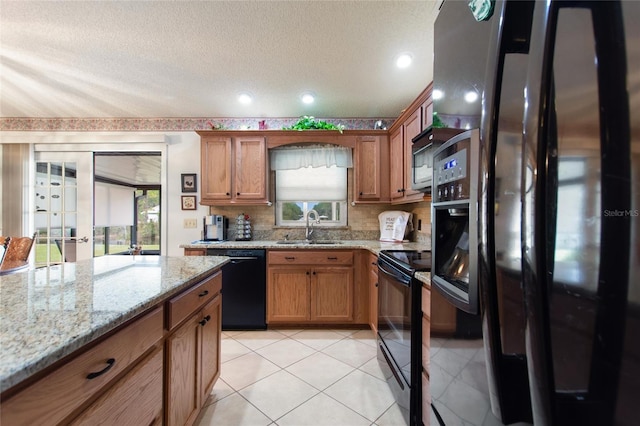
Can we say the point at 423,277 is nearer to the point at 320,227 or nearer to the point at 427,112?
the point at 427,112

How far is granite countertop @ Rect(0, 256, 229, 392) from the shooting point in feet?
1.85

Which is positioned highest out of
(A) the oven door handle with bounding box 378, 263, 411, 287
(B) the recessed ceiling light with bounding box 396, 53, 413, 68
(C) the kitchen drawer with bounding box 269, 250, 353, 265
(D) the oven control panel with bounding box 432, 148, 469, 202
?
(B) the recessed ceiling light with bounding box 396, 53, 413, 68

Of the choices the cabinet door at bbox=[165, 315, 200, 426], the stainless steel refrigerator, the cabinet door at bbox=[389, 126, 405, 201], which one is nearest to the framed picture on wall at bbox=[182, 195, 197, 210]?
the cabinet door at bbox=[165, 315, 200, 426]

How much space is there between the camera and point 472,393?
0.66 meters

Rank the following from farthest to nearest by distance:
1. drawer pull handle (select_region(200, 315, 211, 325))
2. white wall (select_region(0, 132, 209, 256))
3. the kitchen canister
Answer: white wall (select_region(0, 132, 209, 256)), the kitchen canister, drawer pull handle (select_region(200, 315, 211, 325))

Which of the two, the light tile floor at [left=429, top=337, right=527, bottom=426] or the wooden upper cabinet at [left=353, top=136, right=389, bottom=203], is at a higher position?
the wooden upper cabinet at [left=353, top=136, right=389, bottom=203]

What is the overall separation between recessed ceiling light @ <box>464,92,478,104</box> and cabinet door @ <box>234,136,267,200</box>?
8.52 feet

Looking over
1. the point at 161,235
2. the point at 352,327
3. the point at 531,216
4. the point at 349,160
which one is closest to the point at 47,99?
the point at 161,235

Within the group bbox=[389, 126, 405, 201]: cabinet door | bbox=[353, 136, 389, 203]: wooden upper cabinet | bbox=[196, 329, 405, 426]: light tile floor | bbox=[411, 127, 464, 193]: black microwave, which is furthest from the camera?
bbox=[353, 136, 389, 203]: wooden upper cabinet

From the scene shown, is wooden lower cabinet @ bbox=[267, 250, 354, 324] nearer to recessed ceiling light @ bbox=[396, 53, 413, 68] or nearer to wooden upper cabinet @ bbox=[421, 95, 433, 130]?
wooden upper cabinet @ bbox=[421, 95, 433, 130]

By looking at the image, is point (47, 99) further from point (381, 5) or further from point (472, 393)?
point (472, 393)

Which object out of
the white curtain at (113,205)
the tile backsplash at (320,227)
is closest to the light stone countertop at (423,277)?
the tile backsplash at (320,227)

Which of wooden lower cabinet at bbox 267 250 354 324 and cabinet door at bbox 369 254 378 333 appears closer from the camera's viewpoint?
cabinet door at bbox 369 254 378 333

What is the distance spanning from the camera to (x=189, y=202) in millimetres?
3408
